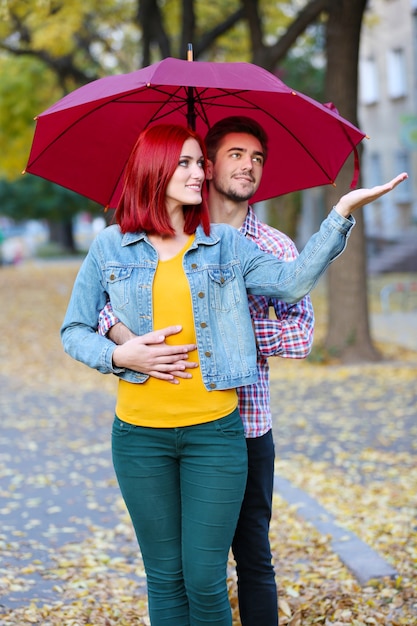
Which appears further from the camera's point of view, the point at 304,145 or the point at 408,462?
the point at 408,462

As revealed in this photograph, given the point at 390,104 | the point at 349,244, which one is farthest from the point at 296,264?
the point at 390,104

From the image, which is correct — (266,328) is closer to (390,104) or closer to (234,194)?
(234,194)

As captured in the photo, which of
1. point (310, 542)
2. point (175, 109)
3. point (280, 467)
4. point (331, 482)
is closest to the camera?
point (175, 109)

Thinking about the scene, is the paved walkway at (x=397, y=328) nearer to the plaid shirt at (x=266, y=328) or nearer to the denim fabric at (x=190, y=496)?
the plaid shirt at (x=266, y=328)

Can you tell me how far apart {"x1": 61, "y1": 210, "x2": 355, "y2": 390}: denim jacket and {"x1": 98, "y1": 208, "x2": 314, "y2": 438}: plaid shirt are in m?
0.10

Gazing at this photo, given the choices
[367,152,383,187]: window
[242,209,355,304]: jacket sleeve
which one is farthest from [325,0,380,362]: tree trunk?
[367,152,383,187]: window

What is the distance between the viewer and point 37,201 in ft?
147

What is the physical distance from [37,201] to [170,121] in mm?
42087

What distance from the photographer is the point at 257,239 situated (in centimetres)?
333

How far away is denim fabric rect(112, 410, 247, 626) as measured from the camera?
2971mm

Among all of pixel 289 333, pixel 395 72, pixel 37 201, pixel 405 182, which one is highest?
pixel 395 72

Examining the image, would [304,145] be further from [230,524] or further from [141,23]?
[141,23]

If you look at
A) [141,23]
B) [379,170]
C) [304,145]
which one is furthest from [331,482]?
[379,170]

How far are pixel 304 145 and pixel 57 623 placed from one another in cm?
230
